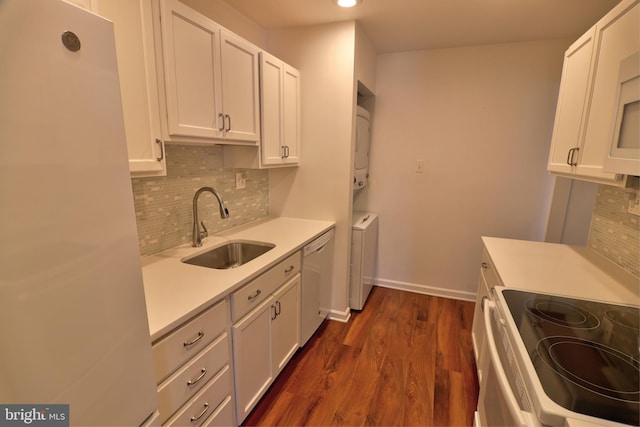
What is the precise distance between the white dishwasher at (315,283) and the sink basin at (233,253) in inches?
11.6

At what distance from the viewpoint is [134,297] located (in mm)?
777

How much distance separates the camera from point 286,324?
6.18 ft

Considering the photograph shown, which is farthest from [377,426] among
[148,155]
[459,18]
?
[459,18]

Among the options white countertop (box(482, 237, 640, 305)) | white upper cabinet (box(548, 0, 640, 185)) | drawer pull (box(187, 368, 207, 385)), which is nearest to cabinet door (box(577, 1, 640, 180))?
white upper cabinet (box(548, 0, 640, 185))


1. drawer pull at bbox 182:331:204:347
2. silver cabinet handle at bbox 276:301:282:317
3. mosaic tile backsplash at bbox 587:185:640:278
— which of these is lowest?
silver cabinet handle at bbox 276:301:282:317

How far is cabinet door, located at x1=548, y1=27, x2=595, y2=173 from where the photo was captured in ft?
5.30

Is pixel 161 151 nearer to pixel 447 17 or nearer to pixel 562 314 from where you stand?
pixel 562 314

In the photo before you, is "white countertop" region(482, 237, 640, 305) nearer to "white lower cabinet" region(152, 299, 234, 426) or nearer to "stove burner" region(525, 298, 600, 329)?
"stove burner" region(525, 298, 600, 329)

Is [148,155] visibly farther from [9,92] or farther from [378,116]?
[378,116]

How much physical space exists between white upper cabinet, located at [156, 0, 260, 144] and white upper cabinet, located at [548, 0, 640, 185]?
1751 millimetres

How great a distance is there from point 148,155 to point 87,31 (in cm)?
70

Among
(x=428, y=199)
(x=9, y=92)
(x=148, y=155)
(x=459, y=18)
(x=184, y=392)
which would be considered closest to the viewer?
(x=9, y=92)

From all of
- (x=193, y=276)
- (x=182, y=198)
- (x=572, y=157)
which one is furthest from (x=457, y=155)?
(x=193, y=276)

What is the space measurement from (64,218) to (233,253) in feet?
4.74
